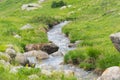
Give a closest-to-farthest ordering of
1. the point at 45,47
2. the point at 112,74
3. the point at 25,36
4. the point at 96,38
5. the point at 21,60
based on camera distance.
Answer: the point at 112,74
the point at 21,60
the point at 45,47
the point at 96,38
the point at 25,36

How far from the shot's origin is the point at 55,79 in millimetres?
22703

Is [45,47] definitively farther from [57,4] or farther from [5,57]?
[57,4]

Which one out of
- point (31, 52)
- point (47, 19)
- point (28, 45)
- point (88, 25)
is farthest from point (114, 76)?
point (47, 19)

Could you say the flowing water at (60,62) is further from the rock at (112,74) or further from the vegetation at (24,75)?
the rock at (112,74)

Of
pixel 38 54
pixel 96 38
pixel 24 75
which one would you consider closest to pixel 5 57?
pixel 38 54

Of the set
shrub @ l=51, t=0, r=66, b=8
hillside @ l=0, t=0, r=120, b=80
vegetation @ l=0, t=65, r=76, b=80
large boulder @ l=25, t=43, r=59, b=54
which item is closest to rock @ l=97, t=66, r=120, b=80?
vegetation @ l=0, t=65, r=76, b=80

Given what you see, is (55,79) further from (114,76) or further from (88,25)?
(88,25)

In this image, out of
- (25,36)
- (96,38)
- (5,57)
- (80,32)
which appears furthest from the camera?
(80,32)

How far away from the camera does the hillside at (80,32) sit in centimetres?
2948

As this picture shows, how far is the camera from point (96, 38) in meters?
42.7

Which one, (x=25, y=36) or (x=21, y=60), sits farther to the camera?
(x=25, y=36)

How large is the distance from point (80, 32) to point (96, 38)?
583 centimetres

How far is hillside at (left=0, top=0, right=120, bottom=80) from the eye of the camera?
29483mm

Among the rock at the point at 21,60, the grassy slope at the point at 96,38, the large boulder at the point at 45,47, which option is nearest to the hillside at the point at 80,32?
the grassy slope at the point at 96,38
